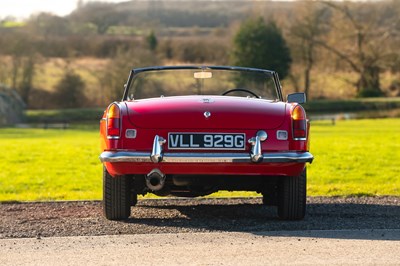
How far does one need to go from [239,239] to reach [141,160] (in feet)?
3.83

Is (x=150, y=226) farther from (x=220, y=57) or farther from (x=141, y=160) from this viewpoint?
(x=220, y=57)

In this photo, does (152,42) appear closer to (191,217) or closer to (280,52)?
(280,52)

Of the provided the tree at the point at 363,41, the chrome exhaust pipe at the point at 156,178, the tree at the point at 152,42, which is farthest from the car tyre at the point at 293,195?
the tree at the point at 152,42

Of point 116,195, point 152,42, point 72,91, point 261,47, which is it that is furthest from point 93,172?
point 152,42

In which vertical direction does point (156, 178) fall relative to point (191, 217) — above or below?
above

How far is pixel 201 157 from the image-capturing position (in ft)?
Answer: 24.4

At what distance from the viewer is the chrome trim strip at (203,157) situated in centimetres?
743

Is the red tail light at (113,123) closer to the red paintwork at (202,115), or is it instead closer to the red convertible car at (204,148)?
the red convertible car at (204,148)

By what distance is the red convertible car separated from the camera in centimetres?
750

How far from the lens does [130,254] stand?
621cm

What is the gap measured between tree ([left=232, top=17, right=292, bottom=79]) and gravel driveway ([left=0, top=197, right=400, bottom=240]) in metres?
74.4

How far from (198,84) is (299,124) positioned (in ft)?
6.07

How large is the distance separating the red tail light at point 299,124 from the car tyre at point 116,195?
1.57 m

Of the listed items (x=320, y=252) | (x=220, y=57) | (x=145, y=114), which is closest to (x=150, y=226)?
(x=145, y=114)
